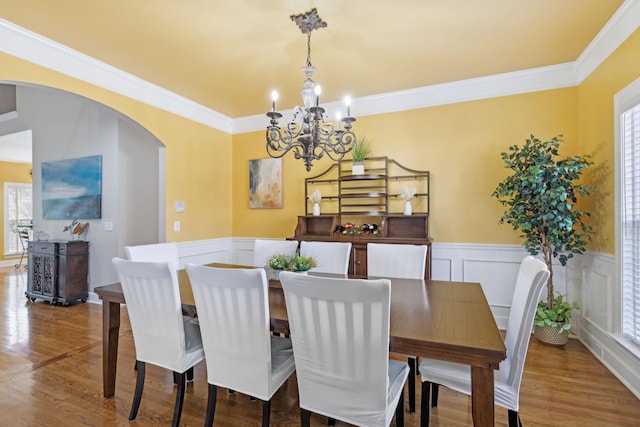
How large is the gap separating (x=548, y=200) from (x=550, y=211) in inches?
3.8

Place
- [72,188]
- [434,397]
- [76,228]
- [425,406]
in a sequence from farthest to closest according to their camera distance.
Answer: [72,188]
[76,228]
[434,397]
[425,406]

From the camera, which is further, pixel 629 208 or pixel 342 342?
pixel 629 208

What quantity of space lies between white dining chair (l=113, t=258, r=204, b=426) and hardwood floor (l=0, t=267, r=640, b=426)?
0.28m

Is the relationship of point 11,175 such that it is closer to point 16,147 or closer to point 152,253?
point 16,147

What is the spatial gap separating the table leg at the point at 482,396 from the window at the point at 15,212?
953 cm

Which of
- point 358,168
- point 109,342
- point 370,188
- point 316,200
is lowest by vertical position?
point 109,342

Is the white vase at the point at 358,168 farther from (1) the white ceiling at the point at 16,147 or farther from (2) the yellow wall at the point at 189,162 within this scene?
(1) the white ceiling at the point at 16,147

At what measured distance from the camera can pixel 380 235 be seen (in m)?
3.54

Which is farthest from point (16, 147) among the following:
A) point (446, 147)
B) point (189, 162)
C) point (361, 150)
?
point (446, 147)

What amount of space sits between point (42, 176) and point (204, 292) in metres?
5.02

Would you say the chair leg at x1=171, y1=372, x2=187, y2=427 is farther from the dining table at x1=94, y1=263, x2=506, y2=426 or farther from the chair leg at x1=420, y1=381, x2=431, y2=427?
the chair leg at x1=420, y1=381, x2=431, y2=427

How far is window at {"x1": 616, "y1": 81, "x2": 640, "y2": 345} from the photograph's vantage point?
2.22 m

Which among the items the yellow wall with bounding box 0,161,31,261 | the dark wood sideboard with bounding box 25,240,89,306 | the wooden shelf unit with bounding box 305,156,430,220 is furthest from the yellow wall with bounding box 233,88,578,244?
the yellow wall with bounding box 0,161,31,261

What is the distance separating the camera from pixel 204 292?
1.54 m
